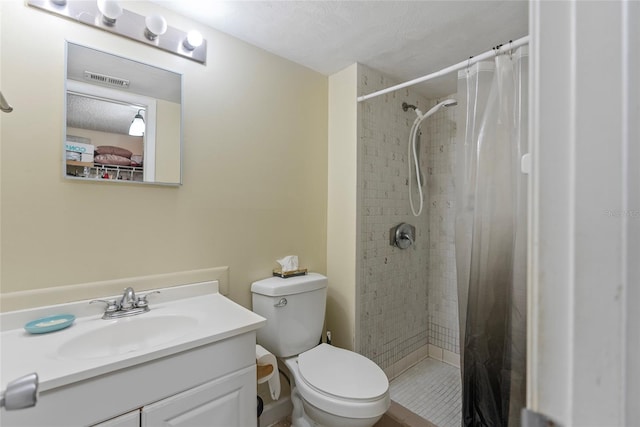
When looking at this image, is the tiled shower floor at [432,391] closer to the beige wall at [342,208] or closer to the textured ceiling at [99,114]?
the beige wall at [342,208]

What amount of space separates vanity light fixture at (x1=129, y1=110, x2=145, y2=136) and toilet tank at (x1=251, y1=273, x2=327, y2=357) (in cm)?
92

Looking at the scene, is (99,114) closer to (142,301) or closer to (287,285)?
(142,301)

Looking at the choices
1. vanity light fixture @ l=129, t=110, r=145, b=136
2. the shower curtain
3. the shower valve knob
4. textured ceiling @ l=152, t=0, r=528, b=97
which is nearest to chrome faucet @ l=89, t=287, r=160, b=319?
vanity light fixture @ l=129, t=110, r=145, b=136

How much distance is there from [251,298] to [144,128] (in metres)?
1.00

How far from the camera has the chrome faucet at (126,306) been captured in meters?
1.16

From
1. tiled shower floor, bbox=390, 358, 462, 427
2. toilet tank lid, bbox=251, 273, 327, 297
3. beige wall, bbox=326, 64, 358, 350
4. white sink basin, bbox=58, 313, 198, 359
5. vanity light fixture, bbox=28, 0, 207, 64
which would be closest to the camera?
white sink basin, bbox=58, 313, 198, 359

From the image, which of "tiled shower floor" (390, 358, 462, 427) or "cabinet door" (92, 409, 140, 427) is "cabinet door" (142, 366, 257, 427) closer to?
"cabinet door" (92, 409, 140, 427)

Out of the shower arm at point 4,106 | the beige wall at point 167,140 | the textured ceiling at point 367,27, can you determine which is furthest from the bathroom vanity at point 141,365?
the textured ceiling at point 367,27

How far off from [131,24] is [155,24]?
0.34 ft

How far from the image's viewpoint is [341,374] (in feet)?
4.58

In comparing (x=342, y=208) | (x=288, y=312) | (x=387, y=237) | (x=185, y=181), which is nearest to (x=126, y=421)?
(x=288, y=312)

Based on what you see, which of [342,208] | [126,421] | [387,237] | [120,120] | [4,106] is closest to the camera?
[126,421]

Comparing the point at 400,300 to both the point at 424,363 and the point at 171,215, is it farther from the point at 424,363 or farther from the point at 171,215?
the point at 171,215

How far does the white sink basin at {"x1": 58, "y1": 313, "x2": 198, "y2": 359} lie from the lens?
1.02 metres
